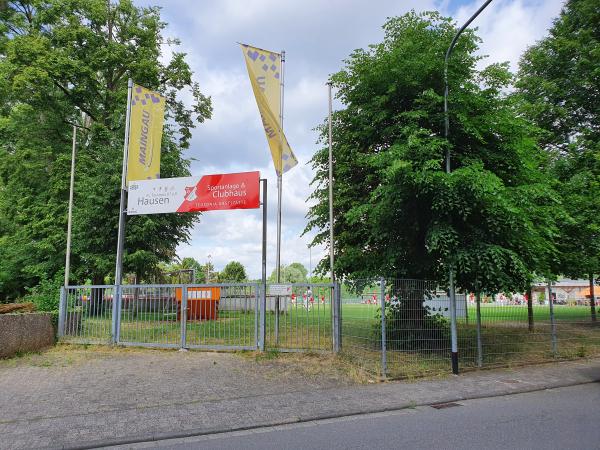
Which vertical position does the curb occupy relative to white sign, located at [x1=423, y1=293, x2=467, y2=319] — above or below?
below

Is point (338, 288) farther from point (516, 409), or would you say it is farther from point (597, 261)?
point (597, 261)

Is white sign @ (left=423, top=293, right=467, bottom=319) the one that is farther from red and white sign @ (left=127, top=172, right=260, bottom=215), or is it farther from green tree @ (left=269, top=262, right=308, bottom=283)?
green tree @ (left=269, top=262, right=308, bottom=283)

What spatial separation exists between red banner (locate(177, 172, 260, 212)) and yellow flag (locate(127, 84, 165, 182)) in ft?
7.90

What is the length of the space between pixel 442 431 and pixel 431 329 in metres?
4.17

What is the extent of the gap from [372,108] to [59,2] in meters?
21.2

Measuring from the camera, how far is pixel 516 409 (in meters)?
7.01

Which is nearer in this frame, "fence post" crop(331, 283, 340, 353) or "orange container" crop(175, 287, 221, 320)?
"fence post" crop(331, 283, 340, 353)

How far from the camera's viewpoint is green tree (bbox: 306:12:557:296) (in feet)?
31.3

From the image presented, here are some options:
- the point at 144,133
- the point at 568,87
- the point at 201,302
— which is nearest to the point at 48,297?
the point at 201,302

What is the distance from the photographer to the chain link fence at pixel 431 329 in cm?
960

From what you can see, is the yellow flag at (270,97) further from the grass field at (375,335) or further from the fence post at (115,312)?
the fence post at (115,312)

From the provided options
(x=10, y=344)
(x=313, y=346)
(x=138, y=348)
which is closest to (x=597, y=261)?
(x=313, y=346)

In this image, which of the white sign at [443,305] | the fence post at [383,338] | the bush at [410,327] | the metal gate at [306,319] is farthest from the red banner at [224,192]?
the white sign at [443,305]

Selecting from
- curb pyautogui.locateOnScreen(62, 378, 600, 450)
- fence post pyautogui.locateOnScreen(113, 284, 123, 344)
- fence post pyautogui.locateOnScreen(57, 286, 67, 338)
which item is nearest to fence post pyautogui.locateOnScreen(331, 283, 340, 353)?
curb pyautogui.locateOnScreen(62, 378, 600, 450)
